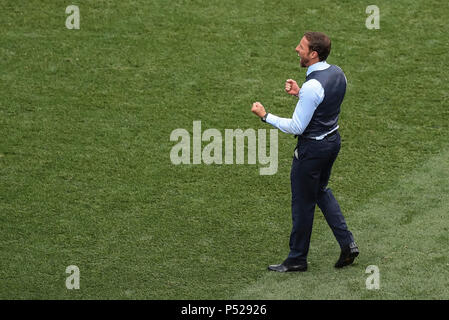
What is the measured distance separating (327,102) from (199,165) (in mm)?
2693

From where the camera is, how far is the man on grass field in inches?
247

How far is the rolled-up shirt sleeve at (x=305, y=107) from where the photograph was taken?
6.22 m

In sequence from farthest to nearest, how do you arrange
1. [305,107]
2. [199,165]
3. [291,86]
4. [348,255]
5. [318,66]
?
[199,165] < [348,255] < [291,86] < [318,66] < [305,107]

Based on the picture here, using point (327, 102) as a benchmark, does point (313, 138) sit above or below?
below

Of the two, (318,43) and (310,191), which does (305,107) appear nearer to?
(318,43)

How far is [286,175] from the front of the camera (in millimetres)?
8547

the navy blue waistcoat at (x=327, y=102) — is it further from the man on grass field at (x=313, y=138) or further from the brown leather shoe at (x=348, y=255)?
the brown leather shoe at (x=348, y=255)

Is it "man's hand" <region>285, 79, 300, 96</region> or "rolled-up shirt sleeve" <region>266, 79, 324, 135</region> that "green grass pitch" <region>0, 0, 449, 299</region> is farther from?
"man's hand" <region>285, 79, 300, 96</region>

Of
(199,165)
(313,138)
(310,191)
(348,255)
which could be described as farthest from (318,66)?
(199,165)

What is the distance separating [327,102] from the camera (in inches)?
248

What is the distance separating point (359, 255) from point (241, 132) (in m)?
2.61

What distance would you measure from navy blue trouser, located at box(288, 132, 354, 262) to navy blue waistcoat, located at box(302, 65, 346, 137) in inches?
3.6

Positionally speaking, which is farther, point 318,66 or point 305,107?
point 318,66

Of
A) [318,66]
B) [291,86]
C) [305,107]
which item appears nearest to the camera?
[305,107]
